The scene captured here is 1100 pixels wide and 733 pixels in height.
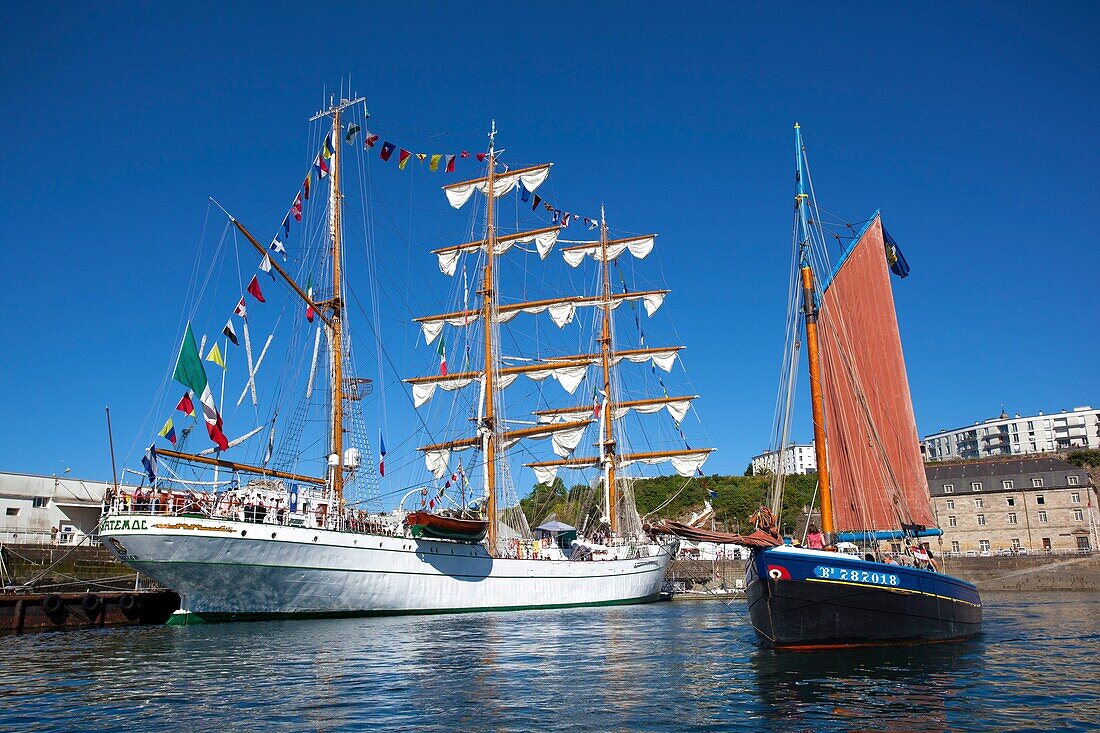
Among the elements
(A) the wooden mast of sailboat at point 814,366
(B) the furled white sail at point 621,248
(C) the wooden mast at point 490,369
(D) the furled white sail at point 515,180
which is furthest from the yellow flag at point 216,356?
(B) the furled white sail at point 621,248

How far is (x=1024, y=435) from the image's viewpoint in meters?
142

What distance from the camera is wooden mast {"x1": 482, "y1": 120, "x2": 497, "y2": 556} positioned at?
45062mm

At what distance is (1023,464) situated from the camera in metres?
75.6

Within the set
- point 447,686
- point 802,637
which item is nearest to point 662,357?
point 802,637

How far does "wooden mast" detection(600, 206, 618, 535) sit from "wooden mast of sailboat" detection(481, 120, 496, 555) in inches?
472

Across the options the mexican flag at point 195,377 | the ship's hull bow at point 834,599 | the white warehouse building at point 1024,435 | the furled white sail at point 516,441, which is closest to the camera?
the ship's hull bow at point 834,599

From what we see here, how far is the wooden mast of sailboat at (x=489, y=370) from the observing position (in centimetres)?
4509

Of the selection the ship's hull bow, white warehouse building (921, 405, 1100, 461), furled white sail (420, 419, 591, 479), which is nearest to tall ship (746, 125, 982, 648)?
the ship's hull bow

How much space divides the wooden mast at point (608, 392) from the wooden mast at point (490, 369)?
39.4 ft

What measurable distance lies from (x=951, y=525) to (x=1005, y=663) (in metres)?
59.6

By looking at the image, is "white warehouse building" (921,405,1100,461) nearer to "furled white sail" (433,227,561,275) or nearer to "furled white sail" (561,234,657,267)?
"furled white sail" (561,234,657,267)

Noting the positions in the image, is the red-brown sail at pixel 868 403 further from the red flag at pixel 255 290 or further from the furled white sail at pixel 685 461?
the furled white sail at pixel 685 461

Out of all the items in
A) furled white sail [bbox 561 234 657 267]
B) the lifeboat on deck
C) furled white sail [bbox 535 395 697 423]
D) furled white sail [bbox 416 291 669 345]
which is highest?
furled white sail [bbox 561 234 657 267]

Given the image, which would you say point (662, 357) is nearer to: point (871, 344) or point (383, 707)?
point (871, 344)
